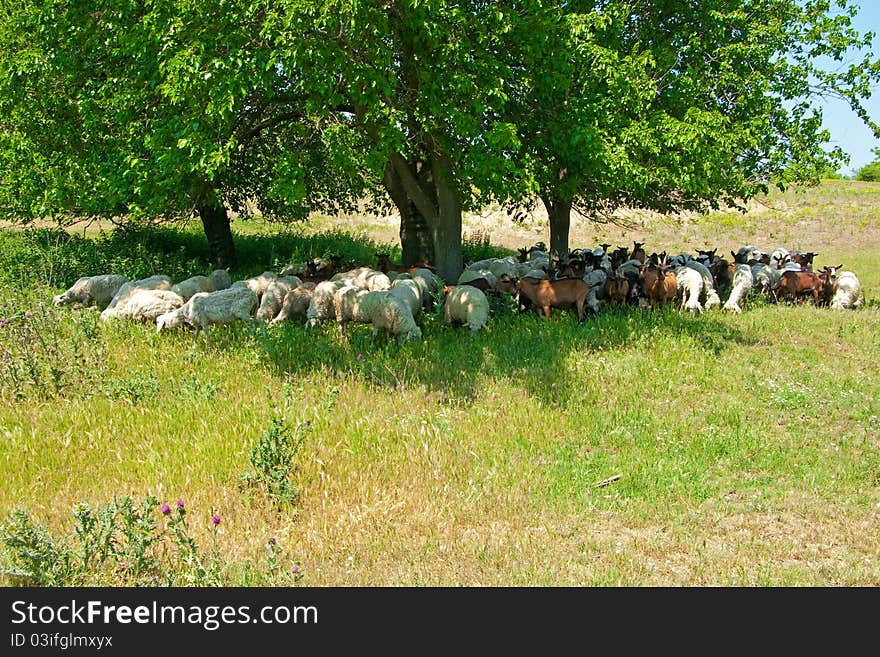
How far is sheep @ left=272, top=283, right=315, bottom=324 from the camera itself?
1323 centimetres

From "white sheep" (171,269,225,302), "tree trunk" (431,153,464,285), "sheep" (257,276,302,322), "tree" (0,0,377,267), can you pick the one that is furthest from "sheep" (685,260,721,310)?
"white sheep" (171,269,225,302)

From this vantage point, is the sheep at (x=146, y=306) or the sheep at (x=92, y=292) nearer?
the sheep at (x=146, y=306)

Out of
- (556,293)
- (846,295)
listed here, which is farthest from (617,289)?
(846,295)

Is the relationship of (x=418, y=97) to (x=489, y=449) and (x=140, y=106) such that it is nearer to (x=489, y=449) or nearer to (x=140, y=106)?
(x=140, y=106)

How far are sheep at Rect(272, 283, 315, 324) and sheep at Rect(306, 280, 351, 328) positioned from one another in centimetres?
28

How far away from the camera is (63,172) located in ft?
48.9

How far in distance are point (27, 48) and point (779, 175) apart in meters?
17.2

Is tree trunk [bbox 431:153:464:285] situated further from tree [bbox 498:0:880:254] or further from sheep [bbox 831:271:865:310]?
sheep [bbox 831:271:865:310]

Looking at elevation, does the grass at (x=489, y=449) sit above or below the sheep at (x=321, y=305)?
below

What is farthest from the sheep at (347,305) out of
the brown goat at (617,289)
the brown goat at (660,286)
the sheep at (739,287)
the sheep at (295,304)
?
the sheep at (739,287)

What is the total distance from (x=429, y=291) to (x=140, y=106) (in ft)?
21.9

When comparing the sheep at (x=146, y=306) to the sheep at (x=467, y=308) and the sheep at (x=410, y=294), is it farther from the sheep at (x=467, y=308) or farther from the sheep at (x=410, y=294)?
the sheep at (x=467, y=308)

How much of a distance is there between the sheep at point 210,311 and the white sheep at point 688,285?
9.07m

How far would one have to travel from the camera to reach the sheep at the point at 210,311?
12.1m
